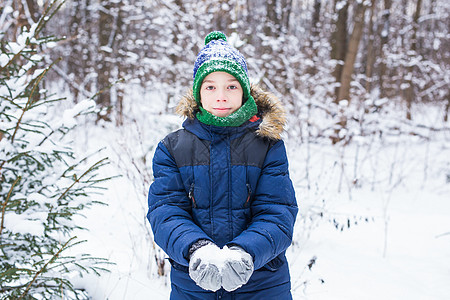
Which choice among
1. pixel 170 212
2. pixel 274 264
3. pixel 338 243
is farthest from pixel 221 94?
pixel 338 243

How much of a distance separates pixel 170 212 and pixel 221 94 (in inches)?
20.5

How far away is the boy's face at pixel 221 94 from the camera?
58.4 inches

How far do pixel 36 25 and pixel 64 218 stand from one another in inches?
43.9

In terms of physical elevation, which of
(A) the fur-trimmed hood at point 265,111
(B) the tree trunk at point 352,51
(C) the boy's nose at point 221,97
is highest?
(B) the tree trunk at point 352,51

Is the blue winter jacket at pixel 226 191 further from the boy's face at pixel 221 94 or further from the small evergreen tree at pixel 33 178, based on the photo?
the small evergreen tree at pixel 33 178

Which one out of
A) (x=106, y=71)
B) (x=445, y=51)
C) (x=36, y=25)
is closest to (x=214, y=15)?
(x=106, y=71)

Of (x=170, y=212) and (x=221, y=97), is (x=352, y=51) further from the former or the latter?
(x=170, y=212)

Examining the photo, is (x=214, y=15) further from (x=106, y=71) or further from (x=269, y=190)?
(x=269, y=190)

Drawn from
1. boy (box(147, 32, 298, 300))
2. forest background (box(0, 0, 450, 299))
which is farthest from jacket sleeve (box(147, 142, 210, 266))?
forest background (box(0, 0, 450, 299))

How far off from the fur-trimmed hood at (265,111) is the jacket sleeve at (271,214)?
0.25 feet

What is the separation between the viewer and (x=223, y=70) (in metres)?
1.46

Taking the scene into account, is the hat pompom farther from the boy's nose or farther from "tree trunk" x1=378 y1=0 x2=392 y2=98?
"tree trunk" x1=378 y1=0 x2=392 y2=98

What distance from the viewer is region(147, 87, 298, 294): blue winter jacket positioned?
138 cm

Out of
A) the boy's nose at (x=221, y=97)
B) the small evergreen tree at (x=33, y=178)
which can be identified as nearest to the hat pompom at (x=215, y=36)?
the boy's nose at (x=221, y=97)
